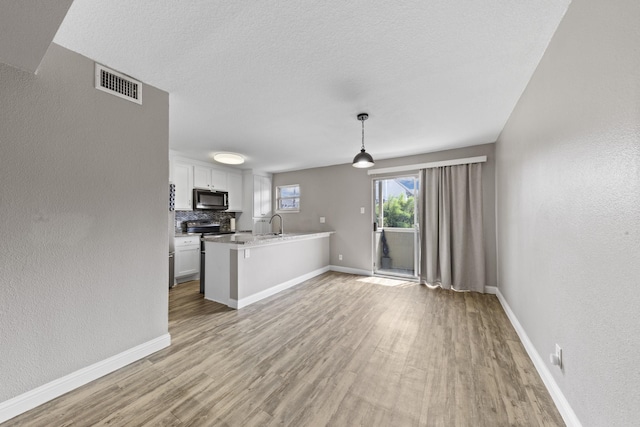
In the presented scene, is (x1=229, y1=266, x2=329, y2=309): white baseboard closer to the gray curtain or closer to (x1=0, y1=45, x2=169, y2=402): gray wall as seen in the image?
(x1=0, y1=45, x2=169, y2=402): gray wall

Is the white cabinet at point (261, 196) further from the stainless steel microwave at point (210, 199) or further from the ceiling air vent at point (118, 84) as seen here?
the ceiling air vent at point (118, 84)

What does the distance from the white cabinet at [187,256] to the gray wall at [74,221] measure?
2.46m

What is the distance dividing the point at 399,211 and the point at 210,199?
13.1ft

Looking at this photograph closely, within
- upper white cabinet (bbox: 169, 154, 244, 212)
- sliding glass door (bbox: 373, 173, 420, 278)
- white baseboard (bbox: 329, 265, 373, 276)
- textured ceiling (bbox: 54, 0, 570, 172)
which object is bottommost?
white baseboard (bbox: 329, 265, 373, 276)

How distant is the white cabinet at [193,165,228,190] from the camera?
5.02 metres

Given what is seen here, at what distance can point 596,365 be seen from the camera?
1.16 meters

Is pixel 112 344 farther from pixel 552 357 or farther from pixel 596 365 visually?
pixel 552 357

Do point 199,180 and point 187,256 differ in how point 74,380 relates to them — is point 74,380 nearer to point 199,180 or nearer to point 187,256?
point 187,256

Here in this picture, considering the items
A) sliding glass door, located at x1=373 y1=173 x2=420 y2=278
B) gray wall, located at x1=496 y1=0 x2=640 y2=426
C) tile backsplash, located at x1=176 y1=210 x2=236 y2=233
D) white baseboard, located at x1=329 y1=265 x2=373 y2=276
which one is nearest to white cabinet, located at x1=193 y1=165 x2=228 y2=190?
tile backsplash, located at x1=176 y1=210 x2=236 y2=233

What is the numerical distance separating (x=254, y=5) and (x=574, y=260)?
233cm

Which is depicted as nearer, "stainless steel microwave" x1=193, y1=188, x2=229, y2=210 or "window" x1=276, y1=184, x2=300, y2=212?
"stainless steel microwave" x1=193, y1=188, x2=229, y2=210

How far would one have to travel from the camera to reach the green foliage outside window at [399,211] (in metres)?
4.73

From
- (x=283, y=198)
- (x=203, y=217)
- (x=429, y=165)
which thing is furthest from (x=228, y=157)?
(x=429, y=165)

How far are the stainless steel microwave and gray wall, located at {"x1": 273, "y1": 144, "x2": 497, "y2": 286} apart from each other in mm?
1627
